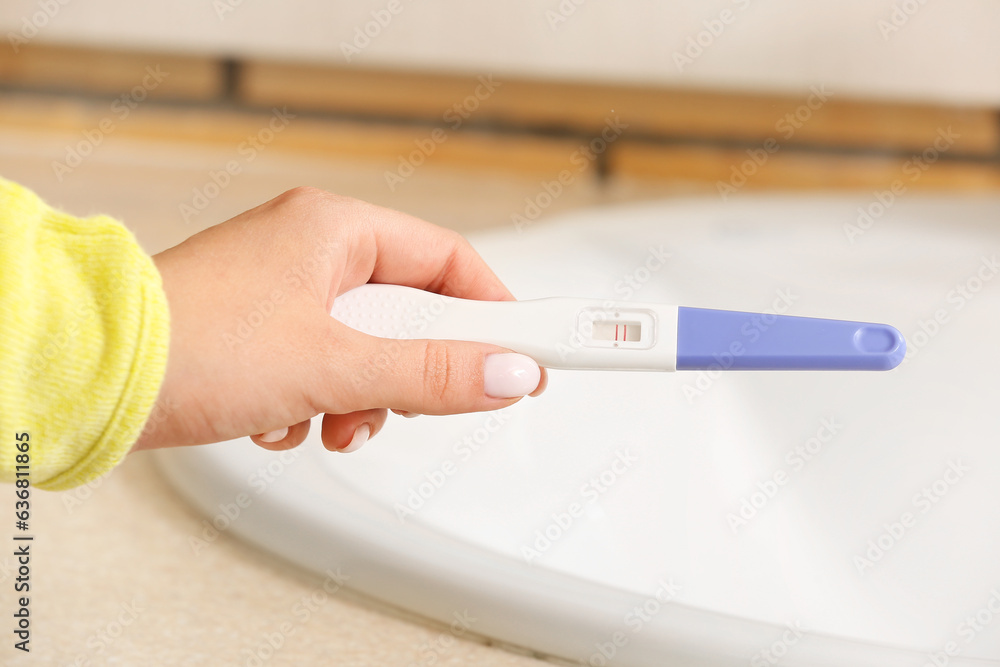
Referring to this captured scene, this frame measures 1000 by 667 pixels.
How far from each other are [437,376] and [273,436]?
0.09 metres

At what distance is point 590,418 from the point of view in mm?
554

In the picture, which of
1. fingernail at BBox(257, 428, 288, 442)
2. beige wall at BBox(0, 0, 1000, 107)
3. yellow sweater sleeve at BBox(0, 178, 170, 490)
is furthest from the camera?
beige wall at BBox(0, 0, 1000, 107)

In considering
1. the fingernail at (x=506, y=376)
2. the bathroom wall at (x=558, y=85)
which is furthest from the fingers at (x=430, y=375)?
the bathroom wall at (x=558, y=85)

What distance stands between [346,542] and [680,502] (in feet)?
0.58

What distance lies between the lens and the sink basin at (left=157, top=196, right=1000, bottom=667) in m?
0.42

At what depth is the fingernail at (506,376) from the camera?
38 centimetres

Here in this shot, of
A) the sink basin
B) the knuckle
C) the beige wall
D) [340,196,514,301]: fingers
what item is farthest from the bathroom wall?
the knuckle

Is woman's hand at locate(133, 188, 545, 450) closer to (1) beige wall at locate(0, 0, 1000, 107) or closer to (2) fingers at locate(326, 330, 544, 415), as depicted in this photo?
(2) fingers at locate(326, 330, 544, 415)

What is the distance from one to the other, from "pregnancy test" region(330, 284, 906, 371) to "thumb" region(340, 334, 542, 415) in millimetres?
15

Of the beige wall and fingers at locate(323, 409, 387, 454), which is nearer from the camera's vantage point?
fingers at locate(323, 409, 387, 454)

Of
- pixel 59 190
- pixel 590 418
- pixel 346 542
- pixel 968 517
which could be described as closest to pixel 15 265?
pixel 346 542

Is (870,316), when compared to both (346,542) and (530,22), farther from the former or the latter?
(530,22)

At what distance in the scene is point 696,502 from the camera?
0.52 metres

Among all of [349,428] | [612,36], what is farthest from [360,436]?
[612,36]
